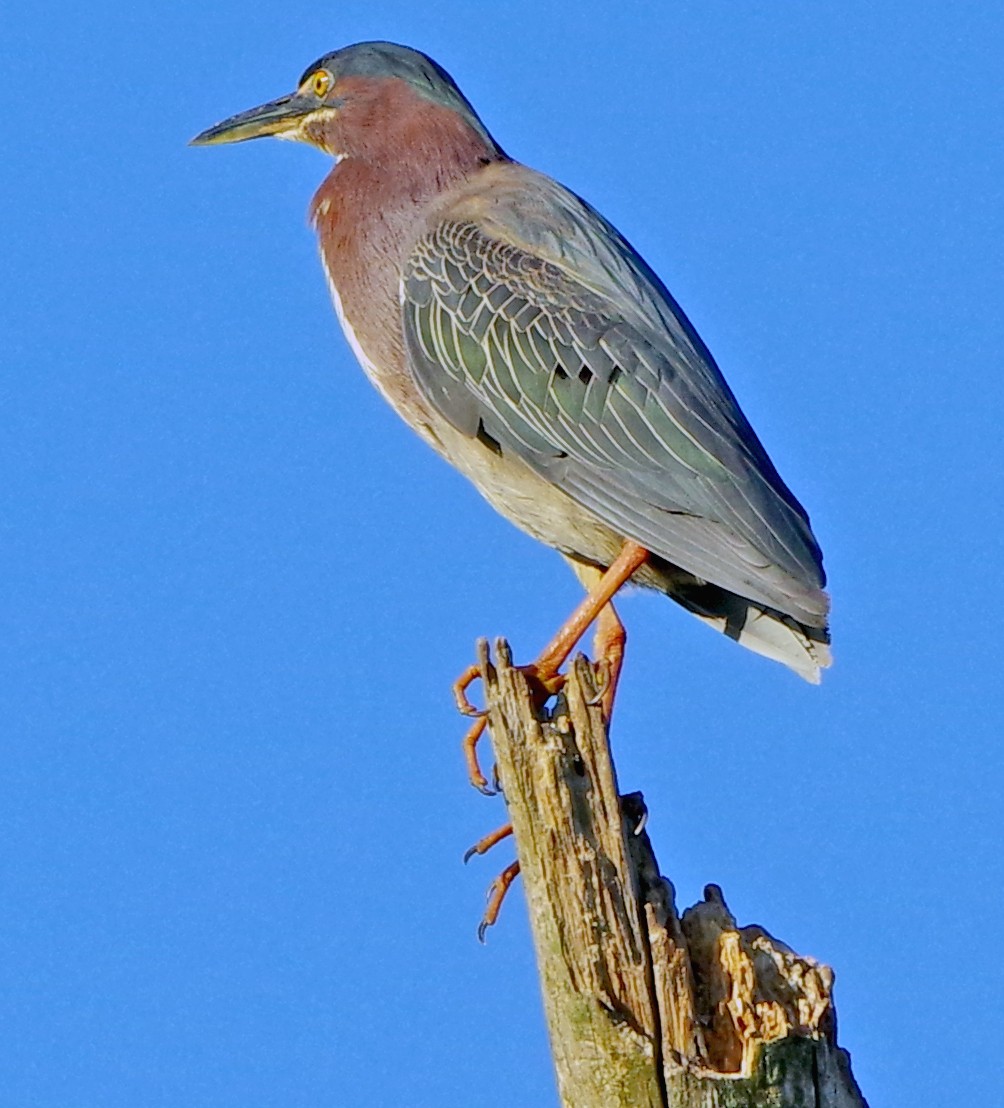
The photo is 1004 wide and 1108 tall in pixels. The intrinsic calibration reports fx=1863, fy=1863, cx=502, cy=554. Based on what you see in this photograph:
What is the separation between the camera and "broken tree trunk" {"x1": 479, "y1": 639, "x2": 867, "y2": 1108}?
157 inches

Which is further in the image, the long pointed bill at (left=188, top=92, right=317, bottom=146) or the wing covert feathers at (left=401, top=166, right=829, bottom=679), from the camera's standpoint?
the long pointed bill at (left=188, top=92, right=317, bottom=146)

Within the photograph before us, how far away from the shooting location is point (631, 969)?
4168 mm

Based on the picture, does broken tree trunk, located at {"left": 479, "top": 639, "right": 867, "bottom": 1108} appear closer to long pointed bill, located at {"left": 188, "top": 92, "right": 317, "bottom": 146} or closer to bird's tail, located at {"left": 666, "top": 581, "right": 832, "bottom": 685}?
bird's tail, located at {"left": 666, "top": 581, "right": 832, "bottom": 685}

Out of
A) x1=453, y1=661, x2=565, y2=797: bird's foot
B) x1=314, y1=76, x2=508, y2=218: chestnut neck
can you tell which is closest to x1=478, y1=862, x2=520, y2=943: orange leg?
x1=453, y1=661, x2=565, y2=797: bird's foot

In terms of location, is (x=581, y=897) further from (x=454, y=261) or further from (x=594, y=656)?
(x=454, y=261)

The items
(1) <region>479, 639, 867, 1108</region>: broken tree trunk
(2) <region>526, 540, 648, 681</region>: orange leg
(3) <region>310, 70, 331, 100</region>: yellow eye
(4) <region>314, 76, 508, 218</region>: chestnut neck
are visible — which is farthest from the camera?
(3) <region>310, 70, 331, 100</region>: yellow eye

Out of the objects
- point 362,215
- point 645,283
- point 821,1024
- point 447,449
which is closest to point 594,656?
point 447,449

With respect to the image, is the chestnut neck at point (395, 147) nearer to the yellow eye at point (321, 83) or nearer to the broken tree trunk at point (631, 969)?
the yellow eye at point (321, 83)

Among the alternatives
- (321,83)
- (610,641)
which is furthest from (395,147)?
(610,641)

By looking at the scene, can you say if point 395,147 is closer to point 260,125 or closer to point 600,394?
point 260,125

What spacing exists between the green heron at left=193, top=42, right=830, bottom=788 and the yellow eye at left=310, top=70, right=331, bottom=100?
509 millimetres

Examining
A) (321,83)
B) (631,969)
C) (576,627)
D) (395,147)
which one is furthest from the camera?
(321,83)

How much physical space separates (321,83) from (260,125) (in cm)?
29

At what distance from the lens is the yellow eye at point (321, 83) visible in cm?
689
